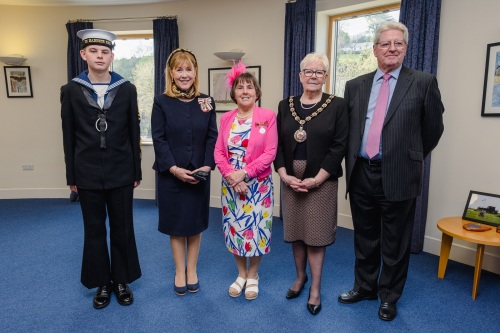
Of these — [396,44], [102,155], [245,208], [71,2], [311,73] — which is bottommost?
[245,208]

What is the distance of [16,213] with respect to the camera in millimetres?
4598

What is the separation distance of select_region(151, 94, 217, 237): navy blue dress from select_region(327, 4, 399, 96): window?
2336 mm

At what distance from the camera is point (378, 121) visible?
2.08 meters

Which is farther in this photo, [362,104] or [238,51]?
[238,51]

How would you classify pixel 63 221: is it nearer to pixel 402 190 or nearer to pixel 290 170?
pixel 290 170

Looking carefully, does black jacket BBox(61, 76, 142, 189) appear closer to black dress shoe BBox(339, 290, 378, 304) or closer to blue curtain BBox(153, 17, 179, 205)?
black dress shoe BBox(339, 290, 378, 304)

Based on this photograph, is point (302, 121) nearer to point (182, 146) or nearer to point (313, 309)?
point (182, 146)

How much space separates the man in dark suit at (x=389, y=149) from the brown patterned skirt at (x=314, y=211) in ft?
0.60

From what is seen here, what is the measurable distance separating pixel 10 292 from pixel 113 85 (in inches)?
66.2

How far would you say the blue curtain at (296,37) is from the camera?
394 centimetres

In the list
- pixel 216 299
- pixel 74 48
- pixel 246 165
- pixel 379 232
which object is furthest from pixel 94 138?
pixel 74 48

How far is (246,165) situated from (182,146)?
430mm

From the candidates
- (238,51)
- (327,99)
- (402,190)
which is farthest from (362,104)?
(238,51)

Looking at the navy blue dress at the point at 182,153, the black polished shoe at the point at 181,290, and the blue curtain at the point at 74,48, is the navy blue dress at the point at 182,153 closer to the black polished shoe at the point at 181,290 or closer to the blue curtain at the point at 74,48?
the black polished shoe at the point at 181,290
